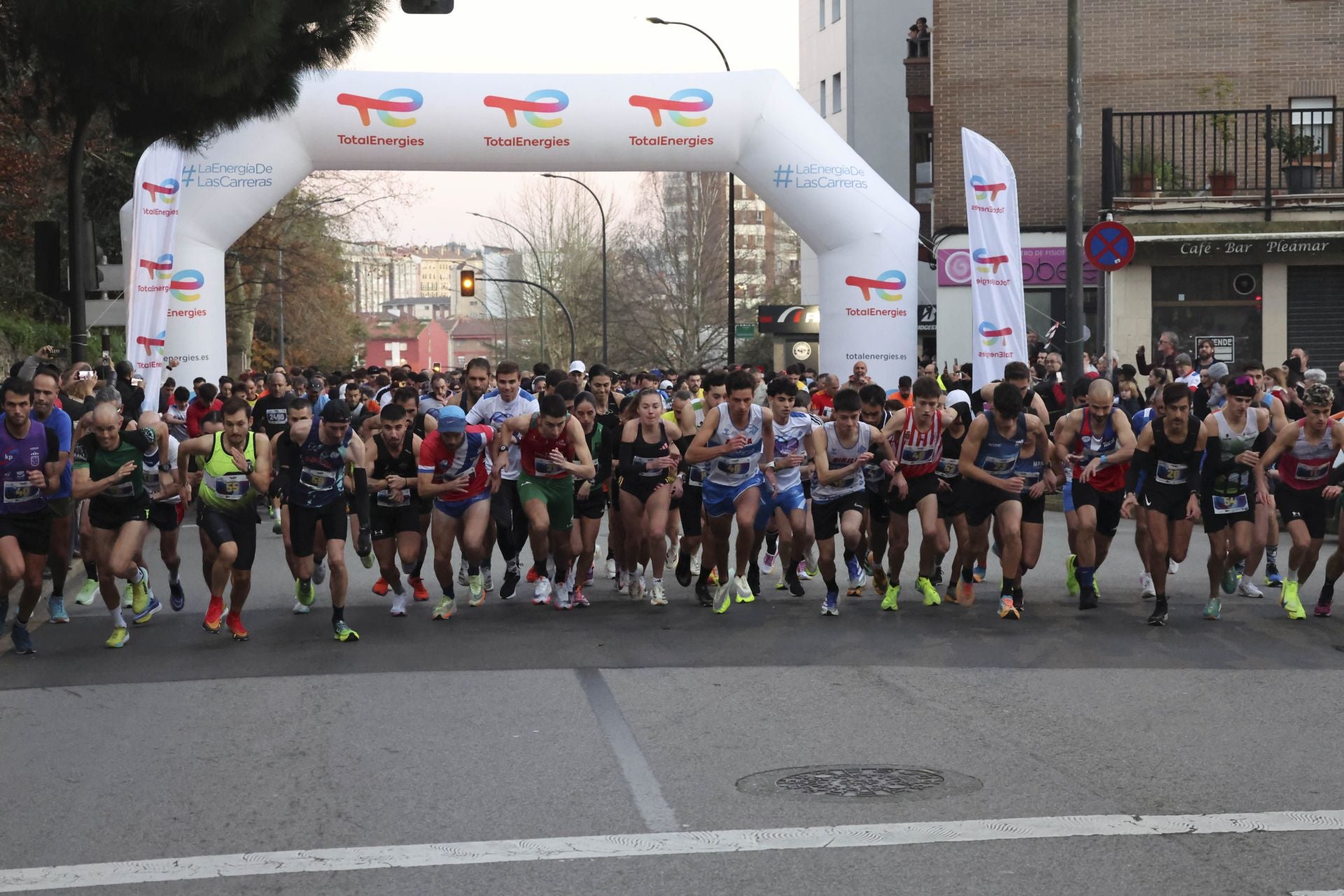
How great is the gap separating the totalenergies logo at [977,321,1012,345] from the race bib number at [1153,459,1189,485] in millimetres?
9099

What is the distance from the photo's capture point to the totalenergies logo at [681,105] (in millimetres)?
22219

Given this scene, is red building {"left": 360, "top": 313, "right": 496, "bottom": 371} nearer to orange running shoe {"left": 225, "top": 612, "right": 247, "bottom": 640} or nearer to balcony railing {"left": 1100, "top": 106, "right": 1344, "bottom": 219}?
balcony railing {"left": 1100, "top": 106, "right": 1344, "bottom": 219}

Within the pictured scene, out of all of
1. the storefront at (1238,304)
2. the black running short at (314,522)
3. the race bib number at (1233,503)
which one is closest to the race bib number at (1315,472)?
the race bib number at (1233,503)

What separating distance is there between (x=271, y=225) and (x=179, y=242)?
23.1m

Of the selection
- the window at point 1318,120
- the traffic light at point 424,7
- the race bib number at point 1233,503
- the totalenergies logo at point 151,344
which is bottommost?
the race bib number at point 1233,503

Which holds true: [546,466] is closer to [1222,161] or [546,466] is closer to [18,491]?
[18,491]

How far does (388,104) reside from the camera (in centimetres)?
2183

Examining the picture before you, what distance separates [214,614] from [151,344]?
935cm

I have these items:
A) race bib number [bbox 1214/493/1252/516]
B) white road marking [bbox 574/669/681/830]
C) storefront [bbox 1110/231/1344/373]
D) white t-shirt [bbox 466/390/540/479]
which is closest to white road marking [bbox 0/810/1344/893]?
white road marking [bbox 574/669/681/830]

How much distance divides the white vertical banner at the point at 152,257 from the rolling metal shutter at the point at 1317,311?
18711 mm

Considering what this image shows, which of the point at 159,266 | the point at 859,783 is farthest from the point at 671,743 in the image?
the point at 159,266

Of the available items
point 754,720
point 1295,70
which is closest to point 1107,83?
point 1295,70

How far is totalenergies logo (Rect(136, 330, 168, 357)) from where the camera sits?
1953 cm

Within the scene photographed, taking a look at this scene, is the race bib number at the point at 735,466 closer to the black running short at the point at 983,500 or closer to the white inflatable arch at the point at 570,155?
the black running short at the point at 983,500
